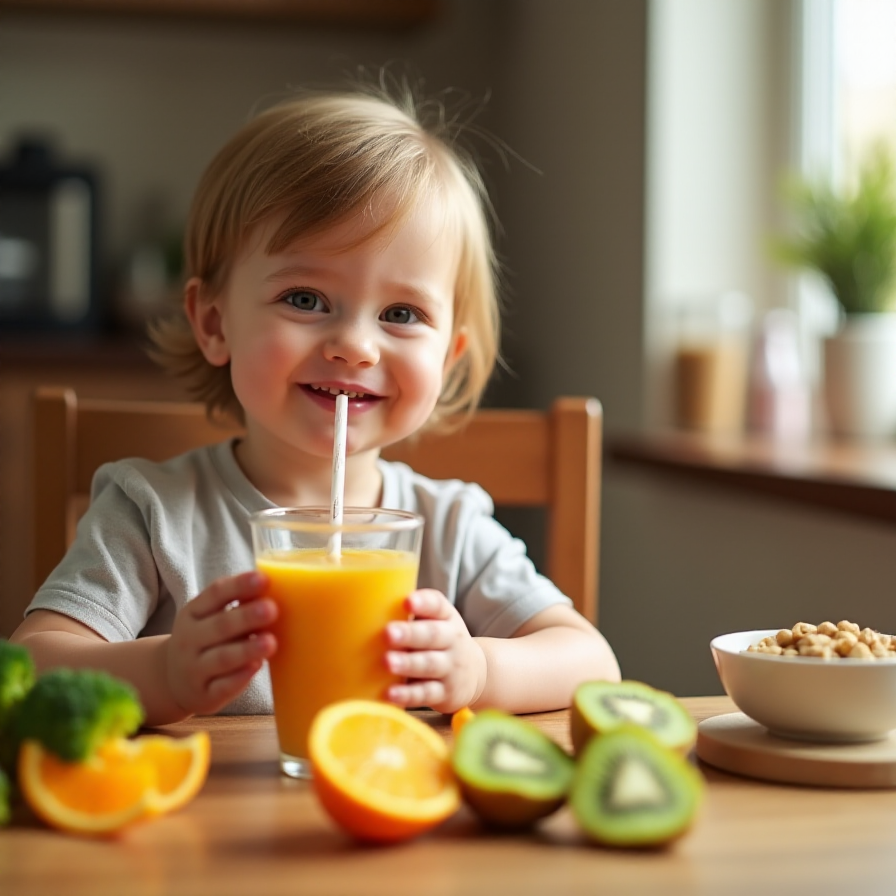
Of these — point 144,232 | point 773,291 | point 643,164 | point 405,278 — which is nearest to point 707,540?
point 773,291

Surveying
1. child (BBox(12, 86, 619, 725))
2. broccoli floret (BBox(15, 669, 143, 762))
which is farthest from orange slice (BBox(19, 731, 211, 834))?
child (BBox(12, 86, 619, 725))

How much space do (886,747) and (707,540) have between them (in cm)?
153

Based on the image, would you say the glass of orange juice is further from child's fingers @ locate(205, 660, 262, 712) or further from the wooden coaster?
the wooden coaster

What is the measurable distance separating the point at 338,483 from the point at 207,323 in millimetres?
437

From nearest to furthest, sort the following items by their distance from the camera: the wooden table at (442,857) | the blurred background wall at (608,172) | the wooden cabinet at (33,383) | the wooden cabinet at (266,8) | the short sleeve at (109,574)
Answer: the wooden table at (442,857)
the short sleeve at (109,574)
the blurred background wall at (608,172)
the wooden cabinet at (33,383)
the wooden cabinet at (266,8)

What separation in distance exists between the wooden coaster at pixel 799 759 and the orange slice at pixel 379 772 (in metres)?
0.19

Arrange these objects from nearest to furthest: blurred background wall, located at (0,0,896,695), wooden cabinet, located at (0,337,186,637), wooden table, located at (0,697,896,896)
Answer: wooden table, located at (0,697,896,896) → blurred background wall, located at (0,0,896,695) → wooden cabinet, located at (0,337,186,637)

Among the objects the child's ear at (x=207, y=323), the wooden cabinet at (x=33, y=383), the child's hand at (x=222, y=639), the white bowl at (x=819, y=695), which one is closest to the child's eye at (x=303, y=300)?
the child's ear at (x=207, y=323)

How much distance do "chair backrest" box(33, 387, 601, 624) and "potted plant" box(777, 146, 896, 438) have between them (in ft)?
3.47

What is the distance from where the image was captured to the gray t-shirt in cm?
102

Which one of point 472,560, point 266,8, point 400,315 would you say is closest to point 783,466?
point 472,560

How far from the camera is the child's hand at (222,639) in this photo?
695 millimetres

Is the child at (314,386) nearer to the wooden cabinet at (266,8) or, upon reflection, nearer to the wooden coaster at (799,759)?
the wooden coaster at (799,759)

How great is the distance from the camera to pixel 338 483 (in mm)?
799
